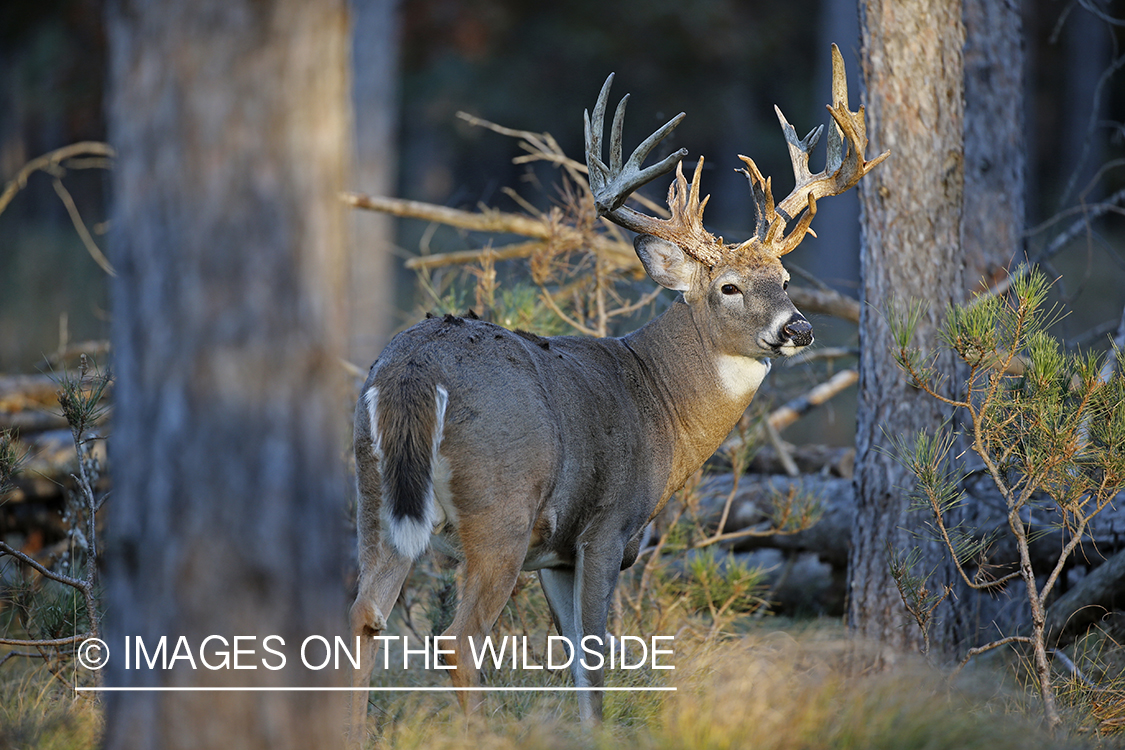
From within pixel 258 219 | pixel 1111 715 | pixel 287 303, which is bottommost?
pixel 1111 715

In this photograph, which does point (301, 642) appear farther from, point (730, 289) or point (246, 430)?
point (730, 289)

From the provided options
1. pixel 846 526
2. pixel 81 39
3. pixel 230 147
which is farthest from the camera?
pixel 81 39

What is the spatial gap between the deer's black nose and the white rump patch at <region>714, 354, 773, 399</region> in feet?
1.03

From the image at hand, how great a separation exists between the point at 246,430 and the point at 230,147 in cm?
61

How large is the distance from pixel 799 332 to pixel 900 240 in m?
0.65

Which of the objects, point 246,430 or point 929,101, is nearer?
point 246,430

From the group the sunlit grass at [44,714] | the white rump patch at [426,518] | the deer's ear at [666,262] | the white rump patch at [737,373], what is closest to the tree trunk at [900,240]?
the white rump patch at [737,373]

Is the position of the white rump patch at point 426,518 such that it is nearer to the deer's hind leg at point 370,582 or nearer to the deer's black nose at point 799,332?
the deer's hind leg at point 370,582

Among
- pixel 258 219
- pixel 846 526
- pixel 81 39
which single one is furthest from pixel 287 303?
pixel 81 39

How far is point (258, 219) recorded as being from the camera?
2.25m

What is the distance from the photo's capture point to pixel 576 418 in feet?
12.7

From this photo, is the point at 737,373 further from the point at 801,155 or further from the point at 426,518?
the point at 426,518

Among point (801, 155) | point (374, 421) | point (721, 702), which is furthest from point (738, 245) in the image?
point (721, 702)

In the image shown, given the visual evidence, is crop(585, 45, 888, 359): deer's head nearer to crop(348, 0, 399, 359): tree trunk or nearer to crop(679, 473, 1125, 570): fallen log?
crop(679, 473, 1125, 570): fallen log
